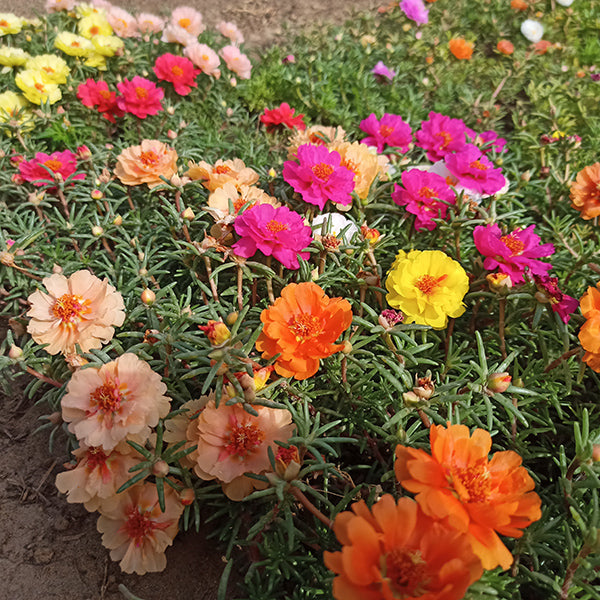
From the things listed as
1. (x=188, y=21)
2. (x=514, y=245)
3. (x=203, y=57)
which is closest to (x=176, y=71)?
(x=203, y=57)

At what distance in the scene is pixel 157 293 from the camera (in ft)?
6.72

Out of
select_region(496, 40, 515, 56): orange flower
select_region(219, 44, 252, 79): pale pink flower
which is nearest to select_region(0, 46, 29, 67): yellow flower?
select_region(219, 44, 252, 79): pale pink flower

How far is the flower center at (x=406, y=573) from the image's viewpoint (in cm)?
99

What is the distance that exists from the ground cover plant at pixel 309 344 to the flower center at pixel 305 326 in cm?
1

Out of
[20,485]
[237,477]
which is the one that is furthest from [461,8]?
[20,485]

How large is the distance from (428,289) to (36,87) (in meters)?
3.12

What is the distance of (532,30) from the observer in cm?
486

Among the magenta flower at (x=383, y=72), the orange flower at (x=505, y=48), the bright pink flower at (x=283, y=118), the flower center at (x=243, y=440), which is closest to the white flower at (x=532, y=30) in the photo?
the orange flower at (x=505, y=48)

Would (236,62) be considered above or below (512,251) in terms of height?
below

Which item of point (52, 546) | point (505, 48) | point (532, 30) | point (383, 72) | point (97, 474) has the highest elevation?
point (532, 30)

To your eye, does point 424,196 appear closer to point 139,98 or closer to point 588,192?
point 588,192

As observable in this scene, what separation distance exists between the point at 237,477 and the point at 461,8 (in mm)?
6062

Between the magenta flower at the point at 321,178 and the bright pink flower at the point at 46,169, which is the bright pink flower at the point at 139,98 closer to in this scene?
the bright pink flower at the point at 46,169

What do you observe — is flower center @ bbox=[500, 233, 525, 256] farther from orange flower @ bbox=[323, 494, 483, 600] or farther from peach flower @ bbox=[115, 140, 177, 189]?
peach flower @ bbox=[115, 140, 177, 189]
